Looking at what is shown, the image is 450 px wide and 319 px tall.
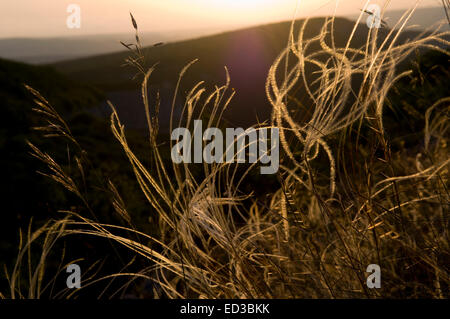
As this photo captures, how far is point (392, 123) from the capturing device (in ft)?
21.0

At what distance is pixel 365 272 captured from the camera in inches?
62.6

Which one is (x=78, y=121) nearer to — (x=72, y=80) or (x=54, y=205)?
(x=54, y=205)

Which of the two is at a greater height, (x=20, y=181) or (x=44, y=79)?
(x=44, y=79)

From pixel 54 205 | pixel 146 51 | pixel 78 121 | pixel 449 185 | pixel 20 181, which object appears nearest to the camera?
pixel 146 51

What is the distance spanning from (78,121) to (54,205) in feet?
14.3
